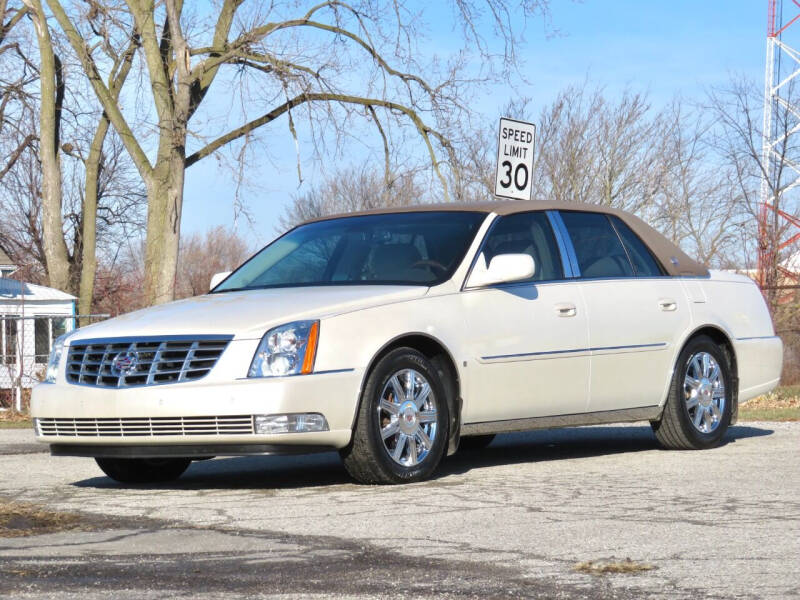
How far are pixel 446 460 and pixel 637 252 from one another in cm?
198

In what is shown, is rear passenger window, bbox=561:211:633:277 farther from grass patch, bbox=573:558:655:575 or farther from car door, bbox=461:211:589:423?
grass patch, bbox=573:558:655:575

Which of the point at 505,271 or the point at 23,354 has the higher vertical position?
the point at 505,271

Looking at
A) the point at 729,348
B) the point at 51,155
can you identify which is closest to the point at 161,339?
the point at 729,348

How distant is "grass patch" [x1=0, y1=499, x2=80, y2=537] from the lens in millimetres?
6170

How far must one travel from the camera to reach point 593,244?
30.7 feet

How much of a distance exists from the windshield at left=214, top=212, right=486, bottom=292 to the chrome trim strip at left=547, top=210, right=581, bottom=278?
64cm

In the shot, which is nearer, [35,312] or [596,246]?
[596,246]

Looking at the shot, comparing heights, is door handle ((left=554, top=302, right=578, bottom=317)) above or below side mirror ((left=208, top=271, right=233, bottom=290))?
below

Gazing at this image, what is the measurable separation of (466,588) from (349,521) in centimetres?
172

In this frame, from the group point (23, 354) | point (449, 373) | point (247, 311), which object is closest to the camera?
point (247, 311)

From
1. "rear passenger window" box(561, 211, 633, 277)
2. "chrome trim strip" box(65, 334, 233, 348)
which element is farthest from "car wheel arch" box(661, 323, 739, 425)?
"chrome trim strip" box(65, 334, 233, 348)

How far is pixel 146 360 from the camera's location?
742 cm

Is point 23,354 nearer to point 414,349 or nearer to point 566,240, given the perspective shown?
point 566,240

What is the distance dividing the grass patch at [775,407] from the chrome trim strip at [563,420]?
429 centimetres
